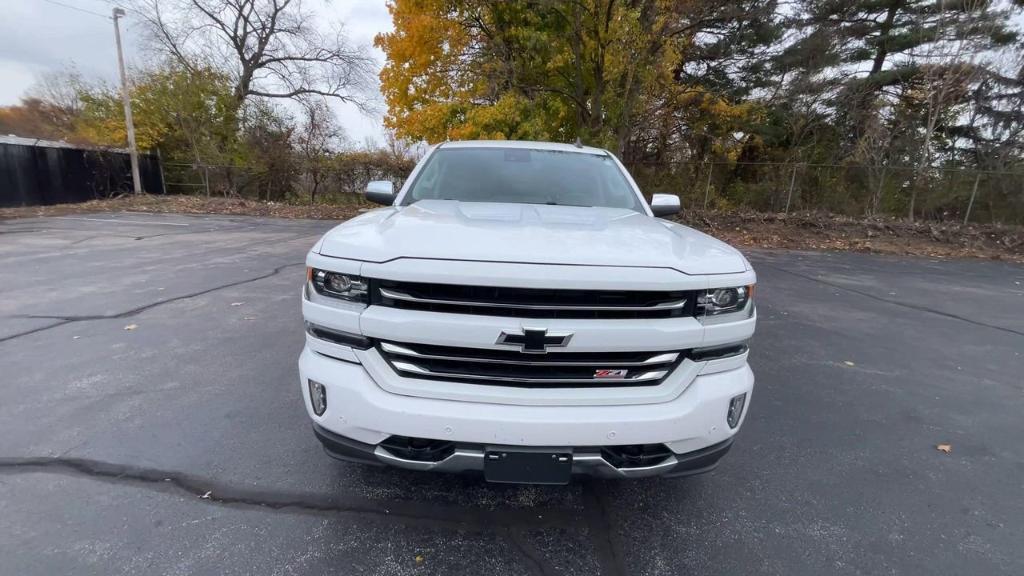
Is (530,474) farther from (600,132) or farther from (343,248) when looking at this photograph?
(600,132)

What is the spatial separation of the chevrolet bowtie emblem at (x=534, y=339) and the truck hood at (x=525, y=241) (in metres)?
0.27

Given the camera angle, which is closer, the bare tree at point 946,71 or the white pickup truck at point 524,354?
the white pickup truck at point 524,354

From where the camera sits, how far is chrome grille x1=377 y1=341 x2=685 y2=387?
5.71 feet

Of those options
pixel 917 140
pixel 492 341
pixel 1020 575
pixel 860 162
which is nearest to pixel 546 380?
pixel 492 341

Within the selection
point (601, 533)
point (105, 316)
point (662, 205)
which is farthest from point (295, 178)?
point (601, 533)

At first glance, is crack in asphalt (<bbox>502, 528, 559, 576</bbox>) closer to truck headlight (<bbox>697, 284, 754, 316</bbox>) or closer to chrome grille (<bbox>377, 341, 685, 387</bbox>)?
chrome grille (<bbox>377, 341, 685, 387</bbox>)

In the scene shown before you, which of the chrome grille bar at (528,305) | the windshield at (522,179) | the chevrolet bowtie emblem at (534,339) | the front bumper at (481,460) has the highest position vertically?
the windshield at (522,179)

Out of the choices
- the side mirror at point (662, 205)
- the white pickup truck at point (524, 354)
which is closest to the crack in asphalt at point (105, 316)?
the white pickup truck at point (524, 354)

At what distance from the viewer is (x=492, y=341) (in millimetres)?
1684

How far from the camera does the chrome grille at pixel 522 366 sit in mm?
1741

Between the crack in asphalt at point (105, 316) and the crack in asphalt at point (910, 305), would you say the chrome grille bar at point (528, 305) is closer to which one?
the crack in asphalt at point (105, 316)

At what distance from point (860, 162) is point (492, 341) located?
54.9ft

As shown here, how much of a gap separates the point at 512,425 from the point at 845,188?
54.0ft

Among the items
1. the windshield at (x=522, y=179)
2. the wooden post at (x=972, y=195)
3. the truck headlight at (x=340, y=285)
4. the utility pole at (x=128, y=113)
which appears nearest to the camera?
the truck headlight at (x=340, y=285)
